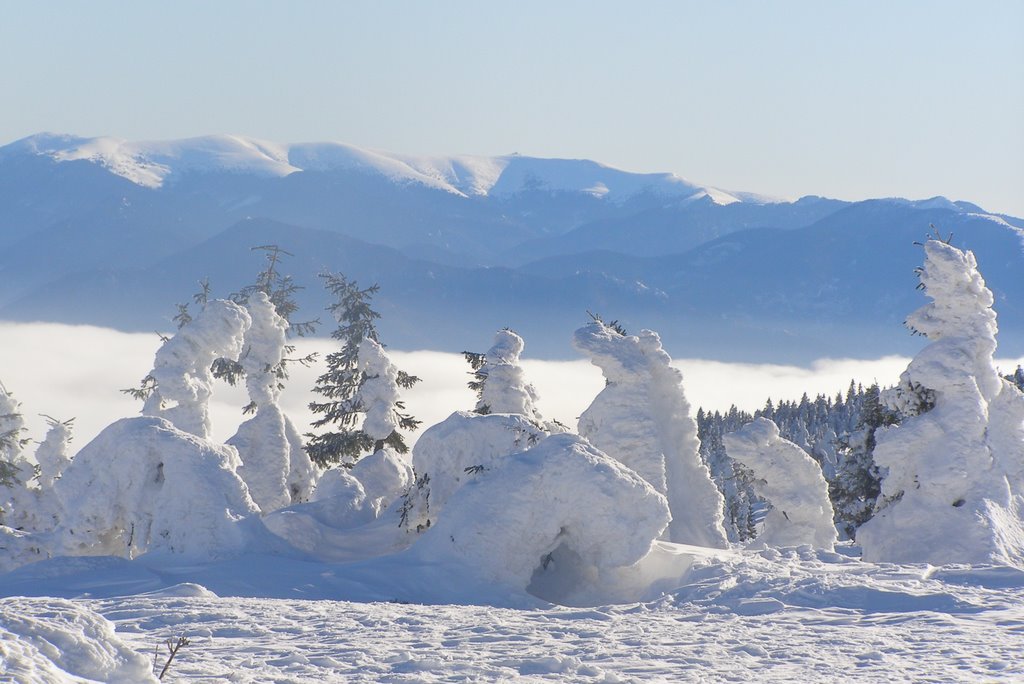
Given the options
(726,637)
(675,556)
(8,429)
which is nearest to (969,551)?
(675,556)

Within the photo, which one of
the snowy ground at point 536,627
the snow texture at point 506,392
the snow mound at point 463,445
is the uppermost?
the snow texture at point 506,392

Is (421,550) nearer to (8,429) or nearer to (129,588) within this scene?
(129,588)

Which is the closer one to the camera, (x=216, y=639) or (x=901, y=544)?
(x=216, y=639)

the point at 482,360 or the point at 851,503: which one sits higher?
the point at 482,360

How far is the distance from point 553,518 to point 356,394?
17522 mm

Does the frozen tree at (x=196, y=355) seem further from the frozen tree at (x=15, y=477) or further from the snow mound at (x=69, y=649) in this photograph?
the snow mound at (x=69, y=649)

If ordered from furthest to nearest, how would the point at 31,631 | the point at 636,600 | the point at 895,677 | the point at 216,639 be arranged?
the point at 636,600 < the point at 216,639 < the point at 895,677 < the point at 31,631

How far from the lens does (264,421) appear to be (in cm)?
3988

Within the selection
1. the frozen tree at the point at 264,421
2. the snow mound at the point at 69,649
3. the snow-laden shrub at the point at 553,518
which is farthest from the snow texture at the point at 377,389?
the snow mound at the point at 69,649

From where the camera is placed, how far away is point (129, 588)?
22750 mm

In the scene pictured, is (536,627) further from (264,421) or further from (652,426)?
(264,421)

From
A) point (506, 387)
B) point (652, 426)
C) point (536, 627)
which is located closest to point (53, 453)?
point (506, 387)

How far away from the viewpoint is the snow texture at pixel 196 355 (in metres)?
33.1

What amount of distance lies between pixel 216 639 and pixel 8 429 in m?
33.7
